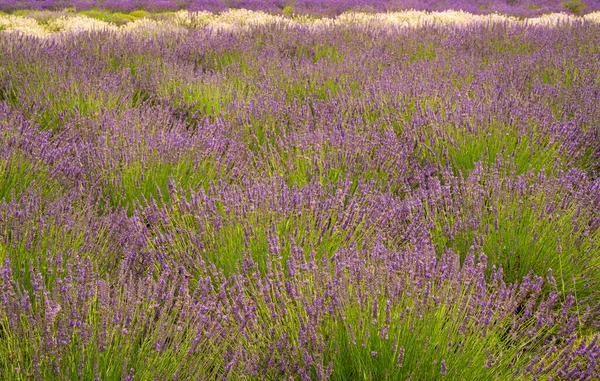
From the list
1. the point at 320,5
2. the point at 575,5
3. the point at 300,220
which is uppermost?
the point at 575,5

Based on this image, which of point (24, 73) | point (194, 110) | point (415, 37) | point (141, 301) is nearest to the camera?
point (141, 301)

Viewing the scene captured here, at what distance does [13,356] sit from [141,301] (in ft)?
1.30

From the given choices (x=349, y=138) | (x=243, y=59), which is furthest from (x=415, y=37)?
(x=349, y=138)

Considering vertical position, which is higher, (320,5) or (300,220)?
(320,5)

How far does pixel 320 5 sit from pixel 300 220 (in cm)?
1465

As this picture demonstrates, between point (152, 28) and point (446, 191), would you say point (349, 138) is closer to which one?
point (446, 191)

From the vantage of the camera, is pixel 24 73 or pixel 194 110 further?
pixel 24 73

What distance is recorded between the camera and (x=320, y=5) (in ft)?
52.6

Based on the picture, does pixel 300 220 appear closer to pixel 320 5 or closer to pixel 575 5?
pixel 320 5

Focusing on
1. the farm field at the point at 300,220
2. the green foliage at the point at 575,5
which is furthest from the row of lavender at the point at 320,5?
the farm field at the point at 300,220

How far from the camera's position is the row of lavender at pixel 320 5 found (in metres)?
15.0

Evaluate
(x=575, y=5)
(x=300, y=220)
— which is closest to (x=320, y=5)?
(x=575, y=5)

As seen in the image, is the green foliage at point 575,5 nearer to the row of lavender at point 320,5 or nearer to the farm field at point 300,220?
the row of lavender at point 320,5

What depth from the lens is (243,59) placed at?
5996 millimetres
